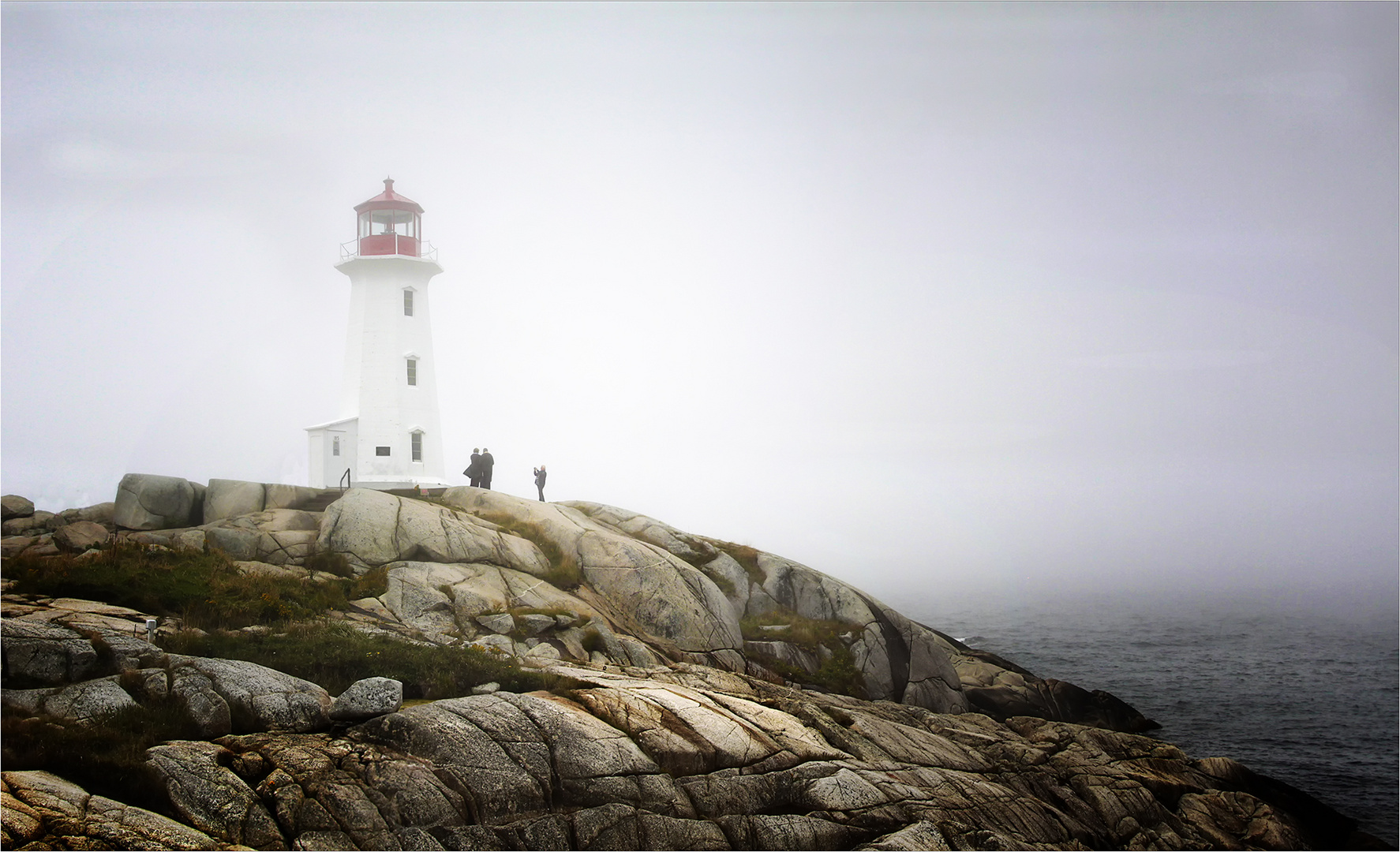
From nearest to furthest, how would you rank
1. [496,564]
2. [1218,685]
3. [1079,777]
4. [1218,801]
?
[1079,777] < [1218,801] < [496,564] < [1218,685]

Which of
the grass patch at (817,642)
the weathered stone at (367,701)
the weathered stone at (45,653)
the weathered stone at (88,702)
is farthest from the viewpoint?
the grass patch at (817,642)

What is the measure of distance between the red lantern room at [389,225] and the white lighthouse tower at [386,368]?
0.04 m

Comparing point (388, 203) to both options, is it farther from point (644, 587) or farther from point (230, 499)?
point (644, 587)

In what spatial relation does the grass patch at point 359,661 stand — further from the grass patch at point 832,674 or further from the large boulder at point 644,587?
the grass patch at point 832,674

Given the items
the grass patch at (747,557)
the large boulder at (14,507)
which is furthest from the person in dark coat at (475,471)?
the large boulder at (14,507)

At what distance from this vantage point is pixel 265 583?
2133 cm

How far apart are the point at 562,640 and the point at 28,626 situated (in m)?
11.0

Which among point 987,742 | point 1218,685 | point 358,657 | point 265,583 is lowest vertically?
point 1218,685

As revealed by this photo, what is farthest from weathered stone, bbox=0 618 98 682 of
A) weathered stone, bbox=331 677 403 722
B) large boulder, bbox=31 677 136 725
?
weathered stone, bbox=331 677 403 722

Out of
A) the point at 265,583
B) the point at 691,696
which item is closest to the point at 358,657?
the point at 265,583

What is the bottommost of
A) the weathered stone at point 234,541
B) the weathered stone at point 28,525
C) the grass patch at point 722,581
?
the grass patch at point 722,581

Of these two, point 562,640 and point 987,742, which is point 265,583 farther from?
point 987,742

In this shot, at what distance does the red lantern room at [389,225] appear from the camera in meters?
38.9

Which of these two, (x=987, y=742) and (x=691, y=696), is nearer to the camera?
(x=691, y=696)
